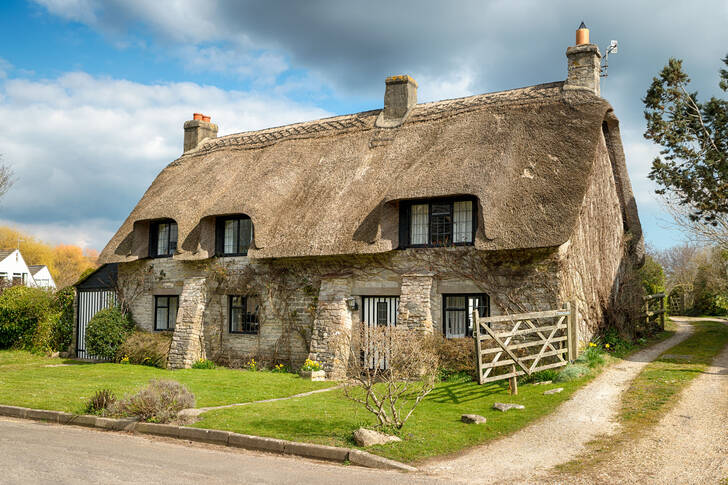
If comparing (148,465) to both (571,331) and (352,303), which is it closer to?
(352,303)

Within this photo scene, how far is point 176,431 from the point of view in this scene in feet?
31.5

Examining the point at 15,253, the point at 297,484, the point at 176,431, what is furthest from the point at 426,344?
the point at 15,253

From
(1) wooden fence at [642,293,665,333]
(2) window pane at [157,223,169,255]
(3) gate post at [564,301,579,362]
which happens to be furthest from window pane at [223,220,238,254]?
(1) wooden fence at [642,293,665,333]

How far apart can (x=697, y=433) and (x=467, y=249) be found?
22.4 feet

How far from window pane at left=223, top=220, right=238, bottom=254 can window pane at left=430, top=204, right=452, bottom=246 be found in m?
6.74

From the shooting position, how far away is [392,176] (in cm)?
1609

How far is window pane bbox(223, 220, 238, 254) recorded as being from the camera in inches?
733

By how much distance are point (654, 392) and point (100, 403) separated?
10264mm

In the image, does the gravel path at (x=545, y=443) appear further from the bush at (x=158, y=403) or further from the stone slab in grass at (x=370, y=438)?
the bush at (x=158, y=403)

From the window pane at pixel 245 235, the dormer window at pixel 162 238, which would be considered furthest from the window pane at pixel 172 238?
the window pane at pixel 245 235

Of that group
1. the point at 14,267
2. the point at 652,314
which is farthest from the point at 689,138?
the point at 14,267

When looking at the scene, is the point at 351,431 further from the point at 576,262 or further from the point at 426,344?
the point at 576,262

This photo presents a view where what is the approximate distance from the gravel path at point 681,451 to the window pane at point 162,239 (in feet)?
53.2

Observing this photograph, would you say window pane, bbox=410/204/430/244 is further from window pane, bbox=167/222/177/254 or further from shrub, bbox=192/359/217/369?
window pane, bbox=167/222/177/254
